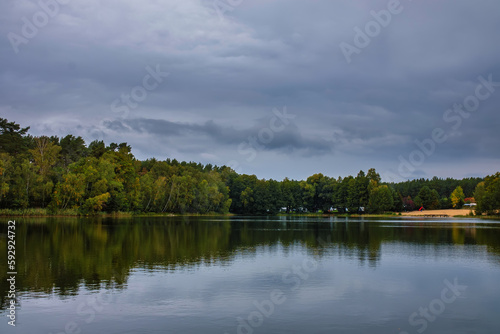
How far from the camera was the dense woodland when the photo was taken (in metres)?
90.1

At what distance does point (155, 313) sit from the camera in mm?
15922

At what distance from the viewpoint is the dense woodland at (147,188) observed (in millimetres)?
90125

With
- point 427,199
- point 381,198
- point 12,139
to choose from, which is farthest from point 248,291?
point 427,199

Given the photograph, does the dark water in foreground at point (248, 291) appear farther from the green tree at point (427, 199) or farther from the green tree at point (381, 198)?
the green tree at point (427, 199)

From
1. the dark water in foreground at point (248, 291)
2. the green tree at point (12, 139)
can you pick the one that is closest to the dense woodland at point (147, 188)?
the green tree at point (12, 139)

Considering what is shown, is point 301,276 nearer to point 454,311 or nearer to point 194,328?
point 454,311

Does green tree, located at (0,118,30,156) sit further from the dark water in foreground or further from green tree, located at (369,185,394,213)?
green tree, located at (369,185,394,213)

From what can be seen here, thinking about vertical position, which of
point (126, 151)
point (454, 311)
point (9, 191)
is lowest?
point (454, 311)

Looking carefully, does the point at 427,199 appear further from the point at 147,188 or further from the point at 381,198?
the point at 147,188

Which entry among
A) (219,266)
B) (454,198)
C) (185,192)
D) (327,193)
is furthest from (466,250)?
(454,198)

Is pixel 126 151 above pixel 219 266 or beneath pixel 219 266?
above

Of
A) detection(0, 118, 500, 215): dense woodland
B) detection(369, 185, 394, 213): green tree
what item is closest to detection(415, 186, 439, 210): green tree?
detection(0, 118, 500, 215): dense woodland

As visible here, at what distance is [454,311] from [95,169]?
9377cm

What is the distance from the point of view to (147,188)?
12600 centimetres
